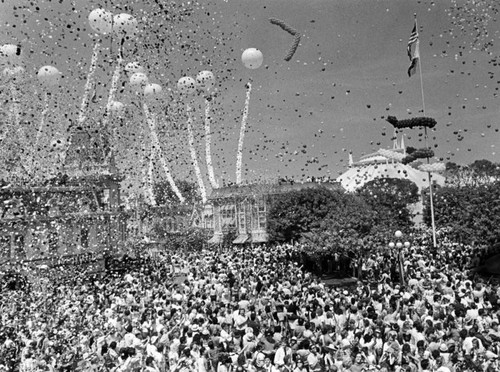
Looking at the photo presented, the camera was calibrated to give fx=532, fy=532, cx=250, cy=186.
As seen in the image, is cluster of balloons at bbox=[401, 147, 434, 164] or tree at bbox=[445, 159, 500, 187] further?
tree at bbox=[445, 159, 500, 187]

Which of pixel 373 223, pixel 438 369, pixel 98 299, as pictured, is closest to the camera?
pixel 438 369

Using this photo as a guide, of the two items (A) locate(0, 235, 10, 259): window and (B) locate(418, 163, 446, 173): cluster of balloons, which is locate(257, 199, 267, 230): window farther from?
(B) locate(418, 163, 446, 173): cluster of balloons

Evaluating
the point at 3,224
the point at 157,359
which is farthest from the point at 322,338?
the point at 3,224

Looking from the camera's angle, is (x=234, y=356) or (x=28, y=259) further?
(x=28, y=259)

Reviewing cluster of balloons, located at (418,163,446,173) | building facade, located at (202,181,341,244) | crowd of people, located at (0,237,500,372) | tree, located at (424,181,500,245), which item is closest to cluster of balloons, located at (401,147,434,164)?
cluster of balloons, located at (418,163,446,173)

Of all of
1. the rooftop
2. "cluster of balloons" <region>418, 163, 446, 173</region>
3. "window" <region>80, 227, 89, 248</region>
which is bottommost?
"window" <region>80, 227, 89, 248</region>

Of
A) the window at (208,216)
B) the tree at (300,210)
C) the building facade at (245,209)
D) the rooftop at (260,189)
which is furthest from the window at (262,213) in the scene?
the window at (208,216)

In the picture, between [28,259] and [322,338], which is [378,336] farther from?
[28,259]

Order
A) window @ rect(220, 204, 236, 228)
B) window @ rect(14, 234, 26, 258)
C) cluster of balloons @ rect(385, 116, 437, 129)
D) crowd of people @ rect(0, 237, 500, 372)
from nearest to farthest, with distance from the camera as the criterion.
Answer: crowd of people @ rect(0, 237, 500, 372) < cluster of balloons @ rect(385, 116, 437, 129) < window @ rect(14, 234, 26, 258) < window @ rect(220, 204, 236, 228)

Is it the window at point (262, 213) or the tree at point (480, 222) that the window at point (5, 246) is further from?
the window at point (262, 213)
